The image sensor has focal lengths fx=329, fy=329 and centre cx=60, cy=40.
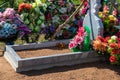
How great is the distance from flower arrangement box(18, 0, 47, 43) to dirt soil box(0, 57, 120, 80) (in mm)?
1140

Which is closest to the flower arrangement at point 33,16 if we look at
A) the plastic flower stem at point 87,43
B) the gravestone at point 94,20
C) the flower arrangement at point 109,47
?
the gravestone at point 94,20

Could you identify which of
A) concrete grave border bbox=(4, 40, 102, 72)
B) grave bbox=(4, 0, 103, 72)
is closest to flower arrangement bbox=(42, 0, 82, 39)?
grave bbox=(4, 0, 103, 72)

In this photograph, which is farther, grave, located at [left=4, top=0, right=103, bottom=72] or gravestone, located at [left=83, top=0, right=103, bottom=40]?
gravestone, located at [left=83, top=0, right=103, bottom=40]

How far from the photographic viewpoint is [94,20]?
6754mm

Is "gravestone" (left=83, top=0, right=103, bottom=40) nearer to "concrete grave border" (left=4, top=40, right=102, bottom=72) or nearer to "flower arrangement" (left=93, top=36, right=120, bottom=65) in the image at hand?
"flower arrangement" (left=93, top=36, right=120, bottom=65)

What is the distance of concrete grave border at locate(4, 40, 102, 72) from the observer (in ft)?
19.7

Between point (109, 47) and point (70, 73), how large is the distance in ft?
2.99

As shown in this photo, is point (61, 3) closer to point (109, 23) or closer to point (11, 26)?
point (109, 23)

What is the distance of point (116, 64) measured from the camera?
6371 mm

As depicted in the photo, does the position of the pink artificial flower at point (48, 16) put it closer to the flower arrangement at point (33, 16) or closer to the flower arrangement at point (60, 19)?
the flower arrangement at point (60, 19)

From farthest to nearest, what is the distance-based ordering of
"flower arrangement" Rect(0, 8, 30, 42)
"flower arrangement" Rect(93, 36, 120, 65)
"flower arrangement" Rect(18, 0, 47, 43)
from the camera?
"flower arrangement" Rect(18, 0, 47, 43)
"flower arrangement" Rect(0, 8, 30, 42)
"flower arrangement" Rect(93, 36, 120, 65)

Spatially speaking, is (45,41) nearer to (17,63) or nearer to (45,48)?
(45,48)

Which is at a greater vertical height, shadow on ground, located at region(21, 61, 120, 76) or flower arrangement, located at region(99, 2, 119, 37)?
flower arrangement, located at region(99, 2, 119, 37)

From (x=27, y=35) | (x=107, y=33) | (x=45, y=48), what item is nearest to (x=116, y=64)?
(x=107, y=33)
